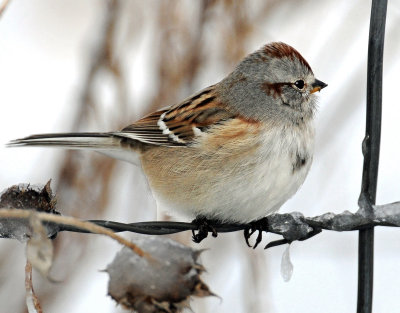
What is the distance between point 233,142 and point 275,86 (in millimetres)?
498

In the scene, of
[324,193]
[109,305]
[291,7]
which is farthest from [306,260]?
[291,7]

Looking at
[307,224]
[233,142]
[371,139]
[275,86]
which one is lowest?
[307,224]

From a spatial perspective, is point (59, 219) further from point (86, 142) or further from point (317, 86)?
point (317, 86)

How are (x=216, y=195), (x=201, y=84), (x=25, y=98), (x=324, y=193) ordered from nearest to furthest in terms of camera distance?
(x=216, y=195) → (x=201, y=84) → (x=324, y=193) → (x=25, y=98)

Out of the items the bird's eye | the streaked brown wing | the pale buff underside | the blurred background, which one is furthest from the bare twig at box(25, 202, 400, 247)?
the blurred background

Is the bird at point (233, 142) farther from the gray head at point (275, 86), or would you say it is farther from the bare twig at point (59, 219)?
the bare twig at point (59, 219)

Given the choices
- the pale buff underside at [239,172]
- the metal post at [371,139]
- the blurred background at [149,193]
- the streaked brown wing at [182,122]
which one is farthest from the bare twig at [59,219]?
the blurred background at [149,193]

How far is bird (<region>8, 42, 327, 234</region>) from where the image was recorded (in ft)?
9.30

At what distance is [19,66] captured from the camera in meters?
6.01

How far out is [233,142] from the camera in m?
2.88

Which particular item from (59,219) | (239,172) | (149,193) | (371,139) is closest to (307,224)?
(371,139)

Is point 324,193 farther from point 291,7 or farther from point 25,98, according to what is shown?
point 25,98

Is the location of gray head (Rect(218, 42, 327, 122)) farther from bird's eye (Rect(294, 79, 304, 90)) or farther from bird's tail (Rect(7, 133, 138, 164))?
bird's tail (Rect(7, 133, 138, 164))

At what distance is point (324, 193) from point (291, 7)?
1348 millimetres
